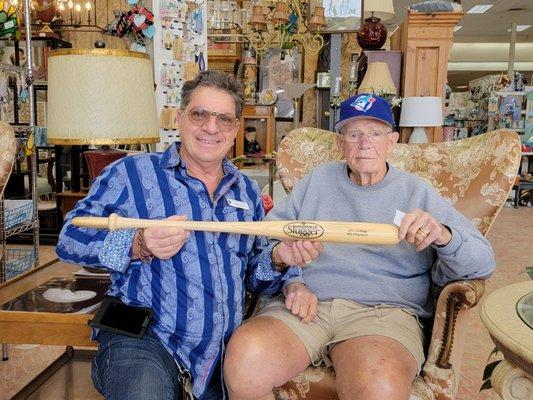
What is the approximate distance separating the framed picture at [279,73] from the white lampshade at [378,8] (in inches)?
64.2

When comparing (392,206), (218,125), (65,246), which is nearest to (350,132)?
(392,206)

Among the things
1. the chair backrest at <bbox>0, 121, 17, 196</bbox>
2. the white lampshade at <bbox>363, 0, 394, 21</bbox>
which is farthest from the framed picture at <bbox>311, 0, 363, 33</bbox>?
the chair backrest at <bbox>0, 121, 17, 196</bbox>

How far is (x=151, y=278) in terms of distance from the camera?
1.35 m

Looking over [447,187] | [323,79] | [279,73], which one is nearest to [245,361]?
[447,187]

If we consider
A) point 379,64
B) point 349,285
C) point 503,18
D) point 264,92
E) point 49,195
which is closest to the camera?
point 349,285

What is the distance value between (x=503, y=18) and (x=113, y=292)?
34.5ft

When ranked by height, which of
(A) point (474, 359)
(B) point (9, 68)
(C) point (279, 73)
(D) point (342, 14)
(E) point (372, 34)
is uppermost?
(D) point (342, 14)

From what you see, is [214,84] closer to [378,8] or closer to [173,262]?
[173,262]

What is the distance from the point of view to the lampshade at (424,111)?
4008 millimetres

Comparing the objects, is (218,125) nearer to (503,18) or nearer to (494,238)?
(494,238)

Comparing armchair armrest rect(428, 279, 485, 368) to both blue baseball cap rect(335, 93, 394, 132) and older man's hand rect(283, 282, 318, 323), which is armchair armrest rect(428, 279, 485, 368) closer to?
older man's hand rect(283, 282, 318, 323)

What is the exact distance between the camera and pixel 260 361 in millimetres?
1334

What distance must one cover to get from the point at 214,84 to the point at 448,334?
943 millimetres

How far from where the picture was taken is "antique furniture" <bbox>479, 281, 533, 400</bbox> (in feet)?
3.36
